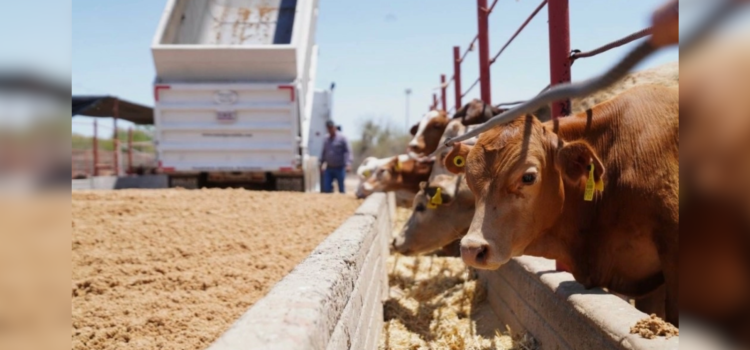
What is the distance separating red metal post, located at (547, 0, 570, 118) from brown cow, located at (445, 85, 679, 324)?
16.0 inches

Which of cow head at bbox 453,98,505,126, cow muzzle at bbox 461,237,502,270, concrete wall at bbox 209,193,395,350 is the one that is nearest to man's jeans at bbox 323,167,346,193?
cow head at bbox 453,98,505,126

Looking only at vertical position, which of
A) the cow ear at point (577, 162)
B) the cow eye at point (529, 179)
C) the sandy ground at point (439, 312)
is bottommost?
the sandy ground at point (439, 312)

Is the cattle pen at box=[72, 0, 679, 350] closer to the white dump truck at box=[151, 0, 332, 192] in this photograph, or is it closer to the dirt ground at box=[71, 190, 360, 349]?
the dirt ground at box=[71, 190, 360, 349]

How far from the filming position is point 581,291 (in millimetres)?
2721

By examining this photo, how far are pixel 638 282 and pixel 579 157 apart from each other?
2.28ft

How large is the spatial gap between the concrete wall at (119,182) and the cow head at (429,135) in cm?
673

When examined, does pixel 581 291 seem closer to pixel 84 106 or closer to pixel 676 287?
pixel 676 287

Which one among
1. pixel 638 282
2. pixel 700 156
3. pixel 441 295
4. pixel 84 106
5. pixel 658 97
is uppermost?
pixel 84 106

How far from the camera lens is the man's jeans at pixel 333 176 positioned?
11.9 metres

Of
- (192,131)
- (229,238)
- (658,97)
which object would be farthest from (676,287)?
(192,131)

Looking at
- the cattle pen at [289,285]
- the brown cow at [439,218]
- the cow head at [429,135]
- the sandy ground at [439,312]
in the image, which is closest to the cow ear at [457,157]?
the cattle pen at [289,285]

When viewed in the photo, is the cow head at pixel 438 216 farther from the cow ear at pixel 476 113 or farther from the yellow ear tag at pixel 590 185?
the yellow ear tag at pixel 590 185

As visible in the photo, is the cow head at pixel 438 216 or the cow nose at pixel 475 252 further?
the cow head at pixel 438 216

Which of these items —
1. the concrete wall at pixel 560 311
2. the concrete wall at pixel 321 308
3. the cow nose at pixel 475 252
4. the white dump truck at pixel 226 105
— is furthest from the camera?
the white dump truck at pixel 226 105
